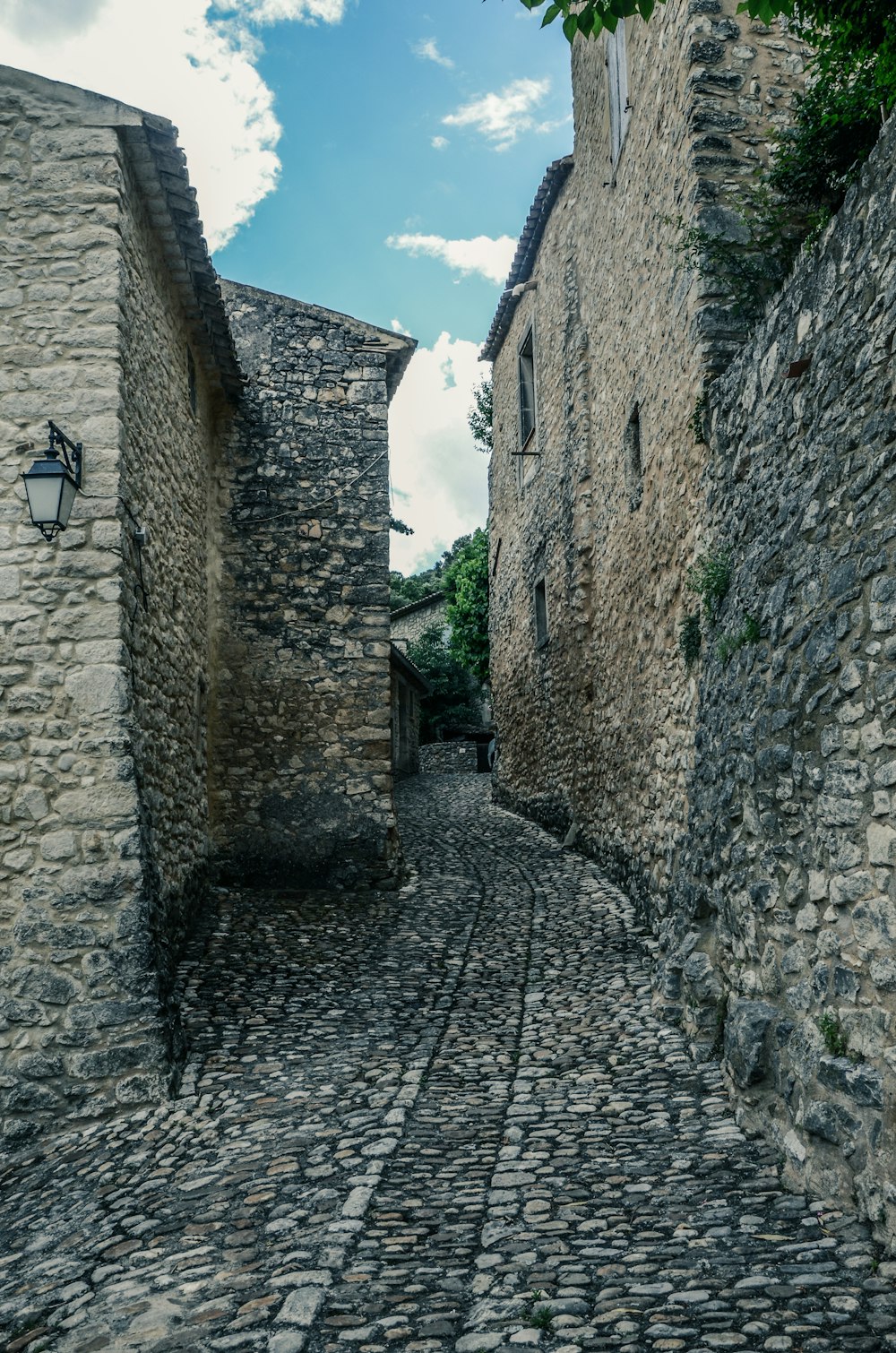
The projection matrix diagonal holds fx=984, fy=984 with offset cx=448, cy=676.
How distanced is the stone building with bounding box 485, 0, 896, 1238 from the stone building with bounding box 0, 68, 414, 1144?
2.32 metres

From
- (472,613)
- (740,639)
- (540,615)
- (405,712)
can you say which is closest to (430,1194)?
(740,639)

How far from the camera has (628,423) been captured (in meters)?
8.54

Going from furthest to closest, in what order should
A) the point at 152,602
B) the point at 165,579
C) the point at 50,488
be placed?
the point at 165,579, the point at 152,602, the point at 50,488

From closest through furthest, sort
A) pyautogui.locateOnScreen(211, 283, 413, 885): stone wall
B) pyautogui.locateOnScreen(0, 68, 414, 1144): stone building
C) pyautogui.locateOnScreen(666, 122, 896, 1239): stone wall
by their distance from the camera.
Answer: pyautogui.locateOnScreen(666, 122, 896, 1239): stone wall → pyautogui.locateOnScreen(0, 68, 414, 1144): stone building → pyautogui.locateOnScreen(211, 283, 413, 885): stone wall

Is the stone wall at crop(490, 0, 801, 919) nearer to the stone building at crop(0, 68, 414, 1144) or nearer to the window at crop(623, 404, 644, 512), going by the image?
the window at crop(623, 404, 644, 512)

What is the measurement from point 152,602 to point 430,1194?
13.9 ft

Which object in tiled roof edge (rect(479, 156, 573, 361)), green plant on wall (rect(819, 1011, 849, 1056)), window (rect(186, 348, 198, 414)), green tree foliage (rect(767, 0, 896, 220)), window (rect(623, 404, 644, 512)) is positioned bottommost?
green plant on wall (rect(819, 1011, 849, 1056))

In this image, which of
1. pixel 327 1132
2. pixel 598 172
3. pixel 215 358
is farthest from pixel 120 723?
pixel 598 172

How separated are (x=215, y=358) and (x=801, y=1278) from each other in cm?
817

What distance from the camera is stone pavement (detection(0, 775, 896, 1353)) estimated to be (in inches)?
115

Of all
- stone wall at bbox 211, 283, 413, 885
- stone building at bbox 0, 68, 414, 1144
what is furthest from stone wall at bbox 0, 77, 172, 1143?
stone wall at bbox 211, 283, 413, 885

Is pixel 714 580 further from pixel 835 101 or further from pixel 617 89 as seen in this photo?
pixel 617 89

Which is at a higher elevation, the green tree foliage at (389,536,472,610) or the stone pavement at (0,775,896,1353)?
the green tree foliage at (389,536,472,610)

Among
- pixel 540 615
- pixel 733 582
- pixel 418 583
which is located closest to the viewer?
pixel 733 582
